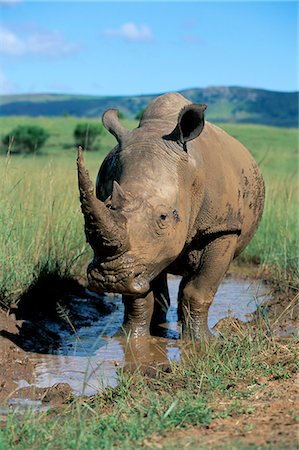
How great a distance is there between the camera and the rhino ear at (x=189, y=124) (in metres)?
6.03

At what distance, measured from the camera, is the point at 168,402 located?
14.9 ft

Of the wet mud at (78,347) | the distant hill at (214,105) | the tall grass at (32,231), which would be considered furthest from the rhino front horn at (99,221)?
the distant hill at (214,105)

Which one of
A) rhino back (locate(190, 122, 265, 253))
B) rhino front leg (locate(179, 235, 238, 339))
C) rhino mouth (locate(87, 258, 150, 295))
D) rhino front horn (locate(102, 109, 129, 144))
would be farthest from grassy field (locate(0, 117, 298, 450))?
rhino front horn (locate(102, 109, 129, 144))

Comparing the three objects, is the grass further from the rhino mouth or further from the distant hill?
the distant hill

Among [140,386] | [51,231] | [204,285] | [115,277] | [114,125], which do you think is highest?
[114,125]

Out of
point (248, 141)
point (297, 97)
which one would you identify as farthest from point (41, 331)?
point (297, 97)

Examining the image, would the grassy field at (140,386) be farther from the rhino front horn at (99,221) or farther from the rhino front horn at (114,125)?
the rhino front horn at (114,125)

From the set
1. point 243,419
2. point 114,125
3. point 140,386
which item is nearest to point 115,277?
point 140,386

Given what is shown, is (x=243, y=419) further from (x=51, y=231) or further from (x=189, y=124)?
(x=51, y=231)

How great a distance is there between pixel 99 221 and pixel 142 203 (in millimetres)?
592

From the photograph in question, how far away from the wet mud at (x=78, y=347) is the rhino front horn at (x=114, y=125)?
1.37m

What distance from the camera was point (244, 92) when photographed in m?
144

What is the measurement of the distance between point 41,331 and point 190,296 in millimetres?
1254

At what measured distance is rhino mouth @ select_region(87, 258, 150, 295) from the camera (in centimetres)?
545
